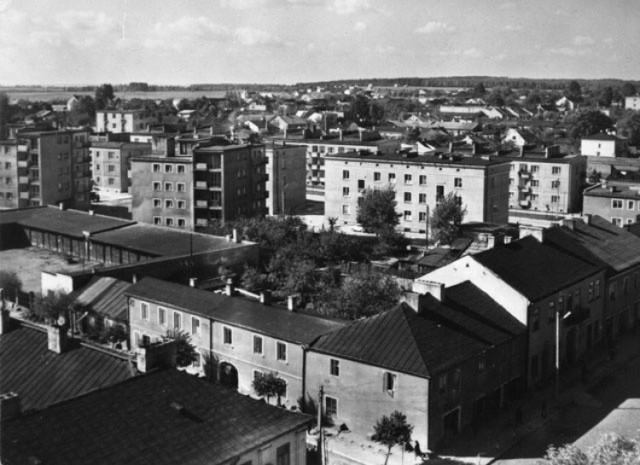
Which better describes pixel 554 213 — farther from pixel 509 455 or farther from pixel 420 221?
pixel 509 455

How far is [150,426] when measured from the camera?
68.3 ft

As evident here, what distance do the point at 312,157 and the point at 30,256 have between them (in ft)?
149

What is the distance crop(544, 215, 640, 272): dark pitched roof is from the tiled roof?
74.9 feet

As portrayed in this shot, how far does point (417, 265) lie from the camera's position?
187 feet

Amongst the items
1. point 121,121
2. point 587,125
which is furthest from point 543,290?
point 587,125

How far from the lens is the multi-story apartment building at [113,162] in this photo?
101438 millimetres

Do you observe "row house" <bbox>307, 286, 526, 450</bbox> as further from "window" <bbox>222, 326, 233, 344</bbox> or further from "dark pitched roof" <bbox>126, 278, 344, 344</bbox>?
"window" <bbox>222, 326, 233, 344</bbox>

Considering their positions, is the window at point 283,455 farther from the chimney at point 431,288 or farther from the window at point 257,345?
the chimney at point 431,288

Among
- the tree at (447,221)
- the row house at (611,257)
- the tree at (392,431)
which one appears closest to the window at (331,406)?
the tree at (392,431)

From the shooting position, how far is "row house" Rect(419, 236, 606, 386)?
37.7 m

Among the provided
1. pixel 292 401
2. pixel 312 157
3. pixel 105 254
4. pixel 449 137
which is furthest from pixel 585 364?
pixel 449 137

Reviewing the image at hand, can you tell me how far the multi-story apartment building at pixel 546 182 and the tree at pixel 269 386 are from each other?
54.4 meters

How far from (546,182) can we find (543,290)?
50.6m

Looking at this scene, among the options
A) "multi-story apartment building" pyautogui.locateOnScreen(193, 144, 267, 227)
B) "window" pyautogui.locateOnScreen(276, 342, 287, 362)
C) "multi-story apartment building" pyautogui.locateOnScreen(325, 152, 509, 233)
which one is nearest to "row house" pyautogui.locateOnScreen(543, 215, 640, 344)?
"window" pyautogui.locateOnScreen(276, 342, 287, 362)
